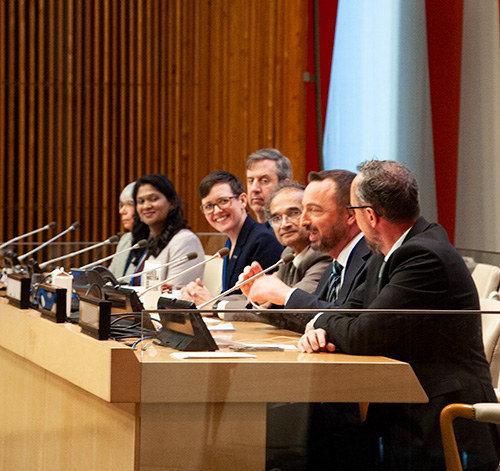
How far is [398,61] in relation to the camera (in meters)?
5.71

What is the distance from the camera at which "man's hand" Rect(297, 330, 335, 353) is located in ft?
5.92

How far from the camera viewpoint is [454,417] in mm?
1821

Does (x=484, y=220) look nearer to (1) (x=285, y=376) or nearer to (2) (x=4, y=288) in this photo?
(2) (x=4, y=288)

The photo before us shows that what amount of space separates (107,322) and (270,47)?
202 inches

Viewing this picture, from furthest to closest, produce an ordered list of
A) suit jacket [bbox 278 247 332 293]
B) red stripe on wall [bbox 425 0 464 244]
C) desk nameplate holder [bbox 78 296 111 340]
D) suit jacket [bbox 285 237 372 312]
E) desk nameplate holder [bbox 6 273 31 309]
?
red stripe on wall [bbox 425 0 464 244] → suit jacket [bbox 278 247 332 293] → desk nameplate holder [bbox 6 273 31 309] → suit jacket [bbox 285 237 372 312] → desk nameplate holder [bbox 78 296 111 340]

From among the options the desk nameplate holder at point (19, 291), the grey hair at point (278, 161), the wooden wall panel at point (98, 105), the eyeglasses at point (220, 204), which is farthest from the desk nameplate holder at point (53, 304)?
the wooden wall panel at point (98, 105)

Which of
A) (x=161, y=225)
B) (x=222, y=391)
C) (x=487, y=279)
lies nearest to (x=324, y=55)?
(x=161, y=225)

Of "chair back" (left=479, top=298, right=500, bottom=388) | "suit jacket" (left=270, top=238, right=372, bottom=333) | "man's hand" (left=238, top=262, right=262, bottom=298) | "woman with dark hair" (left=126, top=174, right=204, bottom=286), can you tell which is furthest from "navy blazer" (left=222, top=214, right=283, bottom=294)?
"chair back" (left=479, top=298, right=500, bottom=388)

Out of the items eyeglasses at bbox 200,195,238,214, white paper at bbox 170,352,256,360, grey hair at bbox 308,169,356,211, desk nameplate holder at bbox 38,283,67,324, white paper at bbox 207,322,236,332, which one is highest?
grey hair at bbox 308,169,356,211

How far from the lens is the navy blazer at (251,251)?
4.24 metres

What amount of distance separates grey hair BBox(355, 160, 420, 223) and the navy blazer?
181 centimetres

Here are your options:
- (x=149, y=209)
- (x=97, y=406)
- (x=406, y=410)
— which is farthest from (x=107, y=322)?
(x=149, y=209)

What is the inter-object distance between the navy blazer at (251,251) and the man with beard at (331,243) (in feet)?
3.60

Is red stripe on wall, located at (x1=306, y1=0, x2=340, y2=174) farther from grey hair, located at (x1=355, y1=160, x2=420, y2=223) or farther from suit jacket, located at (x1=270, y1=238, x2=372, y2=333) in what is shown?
grey hair, located at (x1=355, y1=160, x2=420, y2=223)
